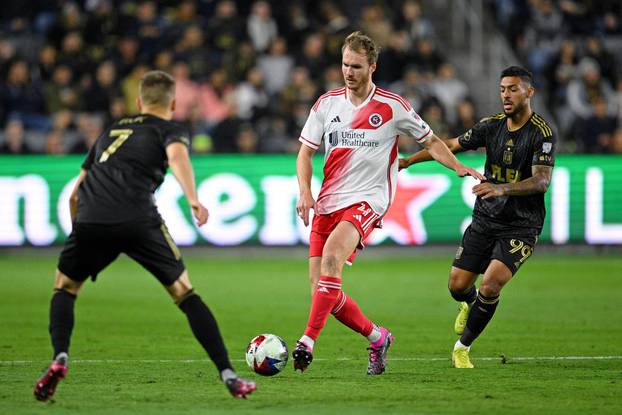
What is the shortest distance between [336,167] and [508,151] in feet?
4.51

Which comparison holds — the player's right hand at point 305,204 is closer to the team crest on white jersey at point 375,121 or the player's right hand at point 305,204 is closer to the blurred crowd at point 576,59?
the team crest on white jersey at point 375,121

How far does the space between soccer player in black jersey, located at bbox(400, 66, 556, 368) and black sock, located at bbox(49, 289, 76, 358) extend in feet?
9.80

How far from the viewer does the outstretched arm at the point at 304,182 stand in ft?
27.2

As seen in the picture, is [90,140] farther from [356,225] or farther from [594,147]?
[356,225]

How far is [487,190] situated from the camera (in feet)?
27.4

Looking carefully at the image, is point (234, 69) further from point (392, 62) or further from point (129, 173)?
point (129, 173)

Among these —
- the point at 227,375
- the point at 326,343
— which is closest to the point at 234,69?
the point at 326,343

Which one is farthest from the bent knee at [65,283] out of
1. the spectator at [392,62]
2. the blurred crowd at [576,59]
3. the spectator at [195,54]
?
the spectator at [392,62]

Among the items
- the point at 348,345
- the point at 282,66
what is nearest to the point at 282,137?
the point at 282,66

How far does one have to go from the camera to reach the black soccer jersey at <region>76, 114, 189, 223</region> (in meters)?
7.12

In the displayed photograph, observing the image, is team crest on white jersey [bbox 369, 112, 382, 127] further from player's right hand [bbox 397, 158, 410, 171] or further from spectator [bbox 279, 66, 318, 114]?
spectator [bbox 279, 66, 318, 114]

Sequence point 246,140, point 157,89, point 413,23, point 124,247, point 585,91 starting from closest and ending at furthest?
point 124,247
point 157,89
point 246,140
point 585,91
point 413,23

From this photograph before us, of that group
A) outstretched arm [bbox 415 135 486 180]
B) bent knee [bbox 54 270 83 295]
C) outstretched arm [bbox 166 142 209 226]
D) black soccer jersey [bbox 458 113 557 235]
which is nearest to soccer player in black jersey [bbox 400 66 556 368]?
black soccer jersey [bbox 458 113 557 235]

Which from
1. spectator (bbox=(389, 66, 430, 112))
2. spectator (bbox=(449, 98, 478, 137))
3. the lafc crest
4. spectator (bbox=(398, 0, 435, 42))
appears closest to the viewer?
the lafc crest
